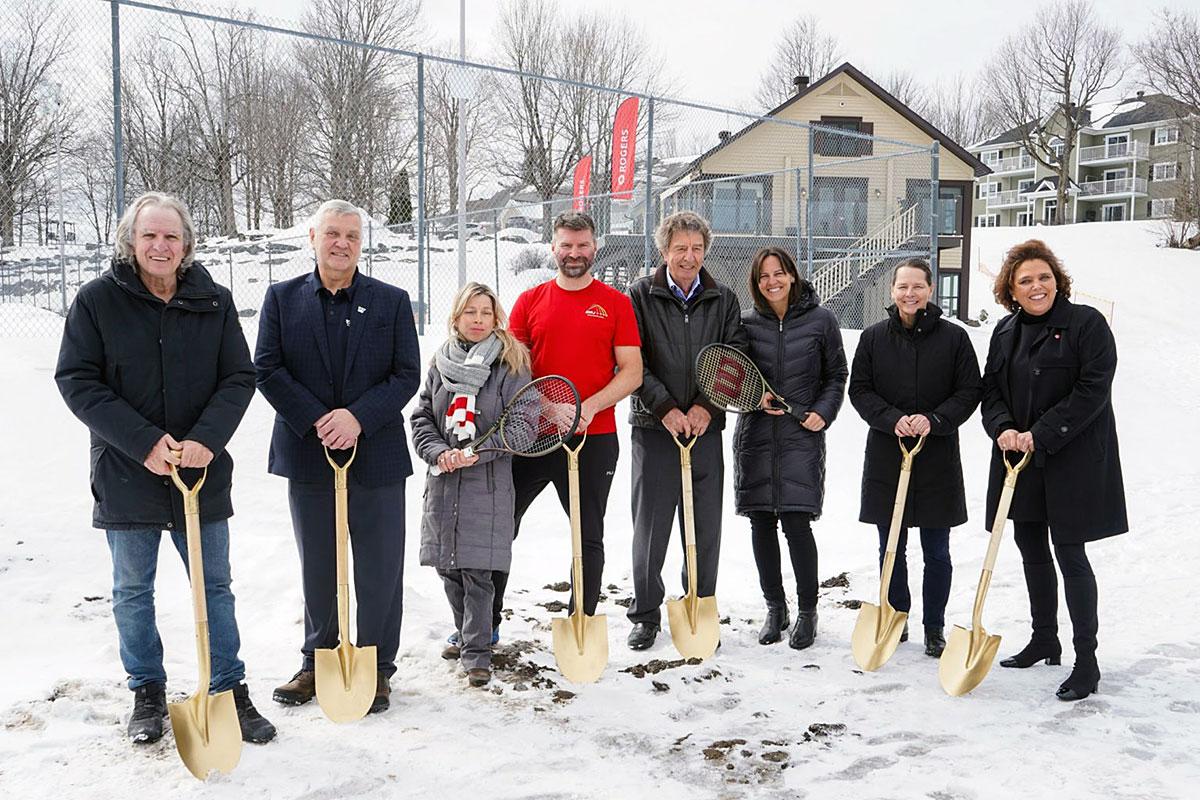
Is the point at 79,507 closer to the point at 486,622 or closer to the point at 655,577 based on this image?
the point at 486,622

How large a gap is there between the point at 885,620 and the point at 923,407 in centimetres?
98

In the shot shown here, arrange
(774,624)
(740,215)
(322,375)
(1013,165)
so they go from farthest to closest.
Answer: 1. (1013,165)
2. (740,215)
3. (774,624)
4. (322,375)

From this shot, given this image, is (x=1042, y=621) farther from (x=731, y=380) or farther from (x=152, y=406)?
(x=152, y=406)

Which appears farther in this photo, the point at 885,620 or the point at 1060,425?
the point at 885,620

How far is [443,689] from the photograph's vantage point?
3.79 meters

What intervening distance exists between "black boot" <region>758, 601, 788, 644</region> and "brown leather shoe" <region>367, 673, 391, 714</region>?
70.7 inches

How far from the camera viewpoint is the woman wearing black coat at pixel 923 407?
4.21 meters

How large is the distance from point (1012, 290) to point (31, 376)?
23.8 ft

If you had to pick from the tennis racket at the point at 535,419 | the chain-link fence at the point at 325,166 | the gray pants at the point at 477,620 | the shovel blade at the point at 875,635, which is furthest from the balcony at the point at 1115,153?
the gray pants at the point at 477,620

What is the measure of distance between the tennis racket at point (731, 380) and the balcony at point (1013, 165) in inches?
2365

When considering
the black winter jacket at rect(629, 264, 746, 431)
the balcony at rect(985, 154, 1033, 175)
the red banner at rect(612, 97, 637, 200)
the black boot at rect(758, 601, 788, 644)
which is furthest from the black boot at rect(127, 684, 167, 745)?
the balcony at rect(985, 154, 1033, 175)

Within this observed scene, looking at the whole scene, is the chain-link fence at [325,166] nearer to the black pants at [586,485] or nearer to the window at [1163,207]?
the black pants at [586,485]

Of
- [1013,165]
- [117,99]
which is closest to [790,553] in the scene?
[117,99]

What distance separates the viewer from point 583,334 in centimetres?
414
